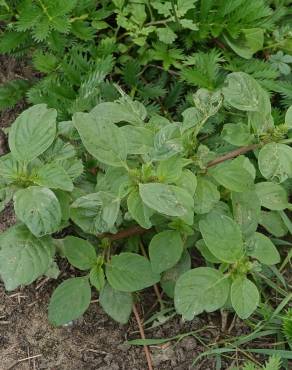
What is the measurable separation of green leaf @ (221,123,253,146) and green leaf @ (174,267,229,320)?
0.41 meters

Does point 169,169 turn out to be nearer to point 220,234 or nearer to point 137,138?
point 137,138

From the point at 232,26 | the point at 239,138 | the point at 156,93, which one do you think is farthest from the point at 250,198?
the point at 232,26

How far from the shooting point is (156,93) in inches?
93.9

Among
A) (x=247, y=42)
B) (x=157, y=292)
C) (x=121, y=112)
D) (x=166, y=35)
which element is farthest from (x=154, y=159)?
(x=247, y=42)

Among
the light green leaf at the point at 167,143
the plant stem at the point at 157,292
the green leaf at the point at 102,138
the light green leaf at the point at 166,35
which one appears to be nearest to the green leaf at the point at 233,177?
the light green leaf at the point at 167,143

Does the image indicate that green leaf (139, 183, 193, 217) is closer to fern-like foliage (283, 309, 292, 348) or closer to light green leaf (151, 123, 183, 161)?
light green leaf (151, 123, 183, 161)

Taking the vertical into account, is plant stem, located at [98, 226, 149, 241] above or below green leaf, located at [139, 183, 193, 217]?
below

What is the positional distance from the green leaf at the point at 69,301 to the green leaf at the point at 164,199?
0.48 metres

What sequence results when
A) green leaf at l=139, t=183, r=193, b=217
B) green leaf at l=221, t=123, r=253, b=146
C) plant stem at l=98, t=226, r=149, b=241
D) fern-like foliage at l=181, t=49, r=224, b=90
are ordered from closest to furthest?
green leaf at l=139, t=183, r=193, b=217 < green leaf at l=221, t=123, r=253, b=146 < plant stem at l=98, t=226, r=149, b=241 < fern-like foliage at l=181, t=49, r=224, b=90

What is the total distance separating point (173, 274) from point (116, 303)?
9.1 inches

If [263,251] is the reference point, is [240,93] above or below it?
above

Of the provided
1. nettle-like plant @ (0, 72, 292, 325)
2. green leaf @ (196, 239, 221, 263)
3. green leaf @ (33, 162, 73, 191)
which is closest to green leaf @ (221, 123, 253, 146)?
nettle-like plant @ (0, 72, 292, 325)

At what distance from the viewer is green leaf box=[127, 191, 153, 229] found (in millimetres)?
1742

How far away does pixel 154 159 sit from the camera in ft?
5.64
